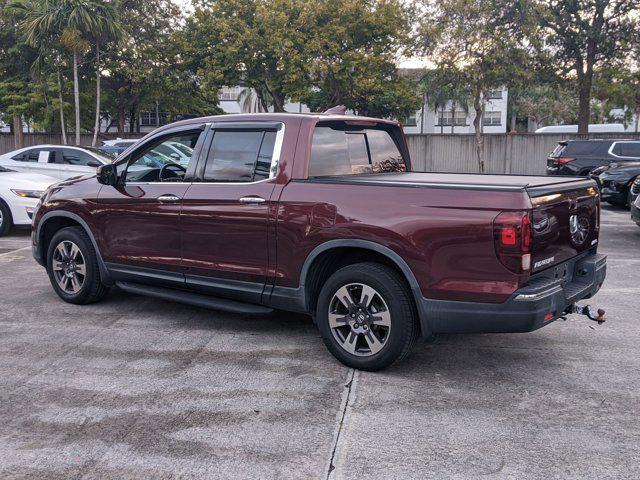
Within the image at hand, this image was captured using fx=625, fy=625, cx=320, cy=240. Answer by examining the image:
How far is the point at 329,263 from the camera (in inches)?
183

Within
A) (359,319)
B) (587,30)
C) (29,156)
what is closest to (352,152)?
(359,319)

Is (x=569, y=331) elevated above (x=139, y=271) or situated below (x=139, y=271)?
below

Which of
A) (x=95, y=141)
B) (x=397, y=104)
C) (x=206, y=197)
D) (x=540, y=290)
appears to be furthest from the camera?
(x=397, y=104)

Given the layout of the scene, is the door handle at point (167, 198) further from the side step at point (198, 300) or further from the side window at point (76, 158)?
the side window at point (76, 158)

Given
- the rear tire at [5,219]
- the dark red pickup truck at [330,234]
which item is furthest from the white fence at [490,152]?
the dark red pickup truck at [330,234]

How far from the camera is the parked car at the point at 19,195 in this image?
34.8 feet

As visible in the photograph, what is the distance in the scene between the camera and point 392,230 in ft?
13.6

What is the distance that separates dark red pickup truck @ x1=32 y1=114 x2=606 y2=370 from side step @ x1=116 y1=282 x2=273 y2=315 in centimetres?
2

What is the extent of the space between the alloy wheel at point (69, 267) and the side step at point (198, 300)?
540 mm

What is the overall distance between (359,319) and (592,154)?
15.3m

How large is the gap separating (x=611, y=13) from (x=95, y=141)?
77.8 feet

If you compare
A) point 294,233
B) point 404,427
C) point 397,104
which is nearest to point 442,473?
point 404,427

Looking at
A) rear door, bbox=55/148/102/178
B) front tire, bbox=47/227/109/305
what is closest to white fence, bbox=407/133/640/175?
rear door, bbox=55/148/102/178

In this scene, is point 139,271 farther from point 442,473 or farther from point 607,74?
point 607,74
